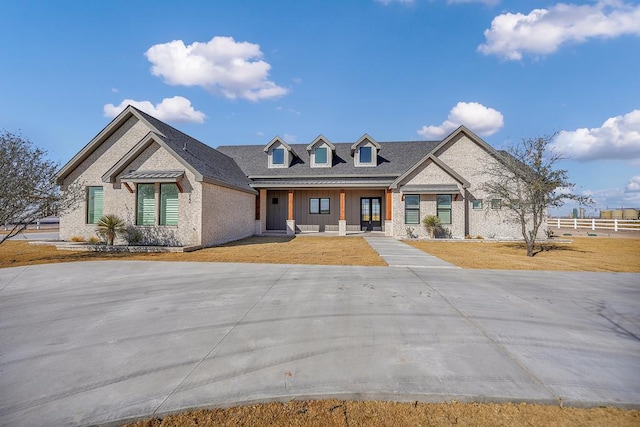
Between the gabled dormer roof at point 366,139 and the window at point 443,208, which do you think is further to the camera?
the gabled dormer roof at point 366,139

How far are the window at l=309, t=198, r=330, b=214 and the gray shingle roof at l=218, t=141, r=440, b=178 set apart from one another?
202cm

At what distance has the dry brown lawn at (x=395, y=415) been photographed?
8.27 feet

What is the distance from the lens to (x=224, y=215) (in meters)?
16.2

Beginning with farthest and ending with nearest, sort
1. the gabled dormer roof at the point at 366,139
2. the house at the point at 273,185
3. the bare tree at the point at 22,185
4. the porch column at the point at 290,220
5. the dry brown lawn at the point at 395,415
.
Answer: the gabled dormer roof at the point at 366,139 → the porch column at the point at 290,220 → the house at the point at 273,185 → the bare tree at the point at 22,185 → the dry brown lawn at the point at 395,415

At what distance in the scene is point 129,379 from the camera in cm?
314

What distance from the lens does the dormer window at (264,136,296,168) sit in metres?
23.4

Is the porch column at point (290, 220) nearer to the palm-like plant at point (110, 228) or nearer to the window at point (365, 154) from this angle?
the window at point (365, 154)

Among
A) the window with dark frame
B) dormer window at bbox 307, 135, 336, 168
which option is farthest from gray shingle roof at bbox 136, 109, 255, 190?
dormer window at bbox 307, 135, 336, 168

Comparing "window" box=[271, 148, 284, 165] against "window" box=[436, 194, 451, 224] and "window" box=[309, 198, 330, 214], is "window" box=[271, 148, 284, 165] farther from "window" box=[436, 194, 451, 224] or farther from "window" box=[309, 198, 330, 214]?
"window" box=[436, 194, 451, 224]

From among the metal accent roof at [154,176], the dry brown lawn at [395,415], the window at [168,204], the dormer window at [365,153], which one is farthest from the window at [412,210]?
the dry brown lawn at [395,415]

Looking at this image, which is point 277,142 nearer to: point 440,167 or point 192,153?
point 192,153

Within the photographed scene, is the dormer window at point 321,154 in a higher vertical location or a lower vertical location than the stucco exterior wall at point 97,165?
higher

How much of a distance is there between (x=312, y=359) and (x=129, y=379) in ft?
6.68

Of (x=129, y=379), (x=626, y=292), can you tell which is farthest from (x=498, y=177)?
(x=129, y=379)
